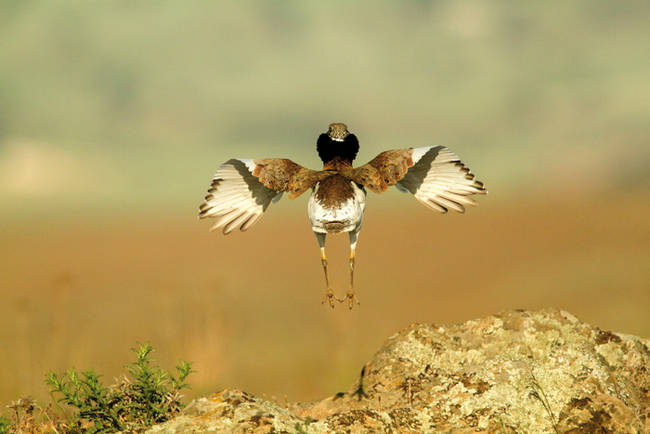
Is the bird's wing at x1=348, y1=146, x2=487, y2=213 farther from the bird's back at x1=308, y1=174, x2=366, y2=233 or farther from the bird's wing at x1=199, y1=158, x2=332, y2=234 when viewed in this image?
the bird's wing at x1=199, y1=158, x2=332, y2=234

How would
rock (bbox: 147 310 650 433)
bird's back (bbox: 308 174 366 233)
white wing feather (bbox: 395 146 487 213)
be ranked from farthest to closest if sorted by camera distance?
white wing feather (bbox: 395 146 487 213) < bird's back (bbox: 308 174 366 233) < rock (bbox: 147 310 650 433)

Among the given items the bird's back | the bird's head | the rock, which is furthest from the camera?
the bird's head

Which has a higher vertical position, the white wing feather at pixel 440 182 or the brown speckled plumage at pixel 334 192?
the white wing feather at pixel 440 182

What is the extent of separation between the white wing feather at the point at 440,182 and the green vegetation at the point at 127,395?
2881 millimetres

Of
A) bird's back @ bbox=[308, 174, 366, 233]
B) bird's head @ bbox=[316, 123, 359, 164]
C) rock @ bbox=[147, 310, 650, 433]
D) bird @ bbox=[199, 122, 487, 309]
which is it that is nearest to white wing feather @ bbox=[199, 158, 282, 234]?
bird @ bbox=[199, 122, 487, 309]

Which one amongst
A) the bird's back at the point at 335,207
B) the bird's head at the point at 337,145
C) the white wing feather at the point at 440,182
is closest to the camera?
the bird's back at the point at 335,207

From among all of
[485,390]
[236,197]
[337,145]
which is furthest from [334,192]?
[485,390]

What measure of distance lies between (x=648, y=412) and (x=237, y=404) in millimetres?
3785

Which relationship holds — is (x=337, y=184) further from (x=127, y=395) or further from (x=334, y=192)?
(x=127, y=395)

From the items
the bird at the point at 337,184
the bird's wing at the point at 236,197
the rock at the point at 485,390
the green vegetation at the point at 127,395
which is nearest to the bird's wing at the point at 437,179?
the bird at the point at 337,184

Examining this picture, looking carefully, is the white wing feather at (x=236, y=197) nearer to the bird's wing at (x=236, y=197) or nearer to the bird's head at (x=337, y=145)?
the bird's wing at (x=236, y=197)

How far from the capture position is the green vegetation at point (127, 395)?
6020 mm

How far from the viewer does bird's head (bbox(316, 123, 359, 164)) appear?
6469 millimetres

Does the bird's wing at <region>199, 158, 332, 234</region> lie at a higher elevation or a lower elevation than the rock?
higher
